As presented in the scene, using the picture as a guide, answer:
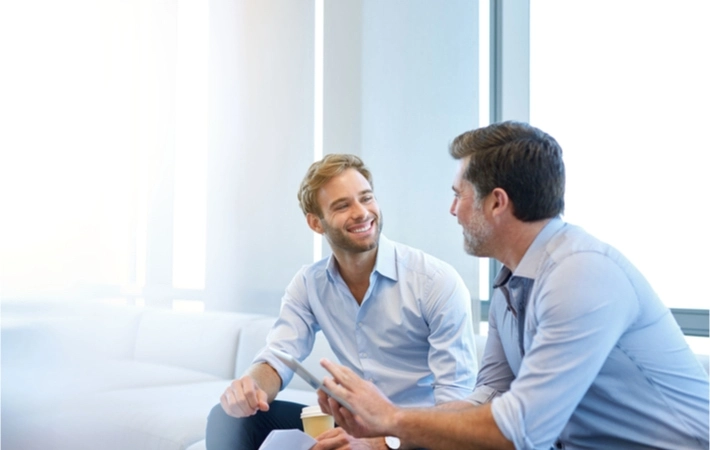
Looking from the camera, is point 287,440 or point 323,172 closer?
point 287,440

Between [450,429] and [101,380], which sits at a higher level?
[450,429]

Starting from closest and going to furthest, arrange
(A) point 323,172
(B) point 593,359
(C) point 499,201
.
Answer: (B) point 593,359 < (C) point 499,201 < (A) point 323,172

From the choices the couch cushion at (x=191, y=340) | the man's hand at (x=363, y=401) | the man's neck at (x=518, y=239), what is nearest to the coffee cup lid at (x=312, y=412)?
the man's hand at (x=363, y=401)

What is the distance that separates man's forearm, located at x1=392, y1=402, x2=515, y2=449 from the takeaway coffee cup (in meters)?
0.46

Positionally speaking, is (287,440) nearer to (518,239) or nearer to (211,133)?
(518,239)

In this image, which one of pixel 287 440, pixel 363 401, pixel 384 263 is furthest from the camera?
pixel 384 263

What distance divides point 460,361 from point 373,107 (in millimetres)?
1374

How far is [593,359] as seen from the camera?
3.98 ft

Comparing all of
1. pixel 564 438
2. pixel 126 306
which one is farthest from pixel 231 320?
pixel 564 438

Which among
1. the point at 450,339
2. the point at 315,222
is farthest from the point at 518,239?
the point at 315,222

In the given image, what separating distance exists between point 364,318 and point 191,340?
682 mm

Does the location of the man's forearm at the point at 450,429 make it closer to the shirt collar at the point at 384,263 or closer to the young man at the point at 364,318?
the young man at the point at 364,318

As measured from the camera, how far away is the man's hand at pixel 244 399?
1.78 metres

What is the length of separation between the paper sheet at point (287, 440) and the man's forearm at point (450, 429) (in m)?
0.42
